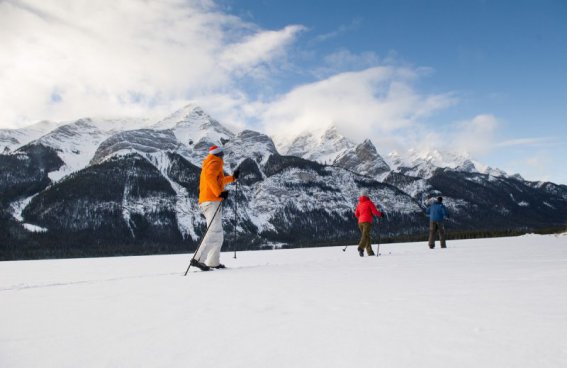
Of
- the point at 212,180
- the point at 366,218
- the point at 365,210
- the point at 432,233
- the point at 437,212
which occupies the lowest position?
the point at 432,233

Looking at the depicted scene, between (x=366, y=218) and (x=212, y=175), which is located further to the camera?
(x=366, y=218)

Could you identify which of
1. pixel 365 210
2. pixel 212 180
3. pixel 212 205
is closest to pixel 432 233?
pixel 365 210

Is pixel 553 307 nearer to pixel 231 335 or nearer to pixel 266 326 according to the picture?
A: pixel 266 326

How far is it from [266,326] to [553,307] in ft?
9.90

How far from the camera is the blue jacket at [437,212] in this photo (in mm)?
19877

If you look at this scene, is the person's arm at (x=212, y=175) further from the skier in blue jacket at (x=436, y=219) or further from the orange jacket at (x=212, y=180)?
the skier in blue jacket at (x=436, y=219)

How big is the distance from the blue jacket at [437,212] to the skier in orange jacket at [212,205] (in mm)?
12831

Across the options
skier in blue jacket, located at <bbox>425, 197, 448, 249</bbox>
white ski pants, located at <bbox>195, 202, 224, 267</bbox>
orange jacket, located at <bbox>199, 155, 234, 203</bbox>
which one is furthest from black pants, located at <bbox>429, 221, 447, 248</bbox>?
orange jacket, located at <bbox>199, 155, 234, 203</bbox>

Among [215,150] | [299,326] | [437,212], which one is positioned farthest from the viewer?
[437,212]

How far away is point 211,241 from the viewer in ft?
33.9

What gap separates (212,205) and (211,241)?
36.0 inches

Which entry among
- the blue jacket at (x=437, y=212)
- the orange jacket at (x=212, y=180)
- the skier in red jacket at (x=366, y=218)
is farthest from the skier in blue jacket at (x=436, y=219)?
the orange jacket at (x=212, y=180)

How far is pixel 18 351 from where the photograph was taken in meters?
3.51

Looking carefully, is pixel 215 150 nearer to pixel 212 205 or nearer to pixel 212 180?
pixel 212 180
